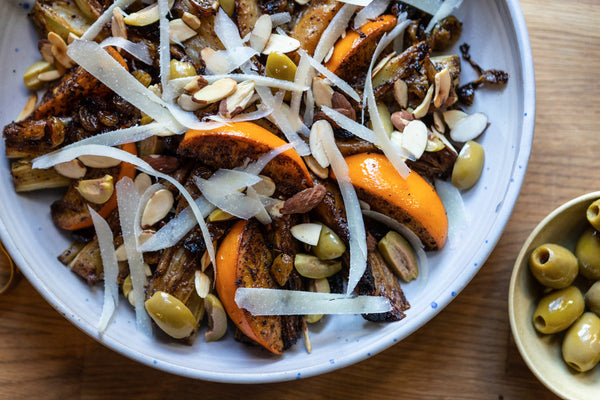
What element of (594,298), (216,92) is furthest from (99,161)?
(594,298)

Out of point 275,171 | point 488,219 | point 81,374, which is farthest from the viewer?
point 81,374

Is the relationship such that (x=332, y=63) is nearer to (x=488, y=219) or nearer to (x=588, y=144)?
(x=488, y=219)

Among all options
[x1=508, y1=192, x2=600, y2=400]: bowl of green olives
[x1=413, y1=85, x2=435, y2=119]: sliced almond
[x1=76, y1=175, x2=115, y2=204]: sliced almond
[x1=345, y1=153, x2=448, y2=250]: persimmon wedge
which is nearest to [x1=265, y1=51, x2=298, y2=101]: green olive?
[x1=345, y1=153, x2=448, y2=250]: persimmon wedge

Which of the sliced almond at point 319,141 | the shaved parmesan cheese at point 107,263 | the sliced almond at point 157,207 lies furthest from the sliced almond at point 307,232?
the shaved parmesan cheese at point 107,263

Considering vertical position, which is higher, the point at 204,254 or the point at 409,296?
the point at 204,254

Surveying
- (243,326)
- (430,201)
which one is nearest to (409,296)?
(430,201)

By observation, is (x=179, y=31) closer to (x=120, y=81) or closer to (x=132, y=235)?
(x=120, y=81)
